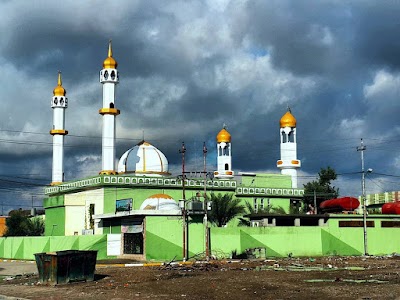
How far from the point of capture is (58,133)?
224 ft

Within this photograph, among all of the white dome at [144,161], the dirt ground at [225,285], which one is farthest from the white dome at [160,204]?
the dirt ground at [225,285]

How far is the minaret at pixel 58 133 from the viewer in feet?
222

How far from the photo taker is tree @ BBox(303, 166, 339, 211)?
7062 cm

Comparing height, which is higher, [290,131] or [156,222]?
[290,131]

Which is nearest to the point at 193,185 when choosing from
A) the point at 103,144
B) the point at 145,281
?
the point at 103,144

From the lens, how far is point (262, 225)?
4984 cm

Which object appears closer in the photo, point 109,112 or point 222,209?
point 222,209

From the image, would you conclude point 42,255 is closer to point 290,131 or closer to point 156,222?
point 156,222

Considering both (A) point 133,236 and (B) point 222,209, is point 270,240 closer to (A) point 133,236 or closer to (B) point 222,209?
(A) point 133,236

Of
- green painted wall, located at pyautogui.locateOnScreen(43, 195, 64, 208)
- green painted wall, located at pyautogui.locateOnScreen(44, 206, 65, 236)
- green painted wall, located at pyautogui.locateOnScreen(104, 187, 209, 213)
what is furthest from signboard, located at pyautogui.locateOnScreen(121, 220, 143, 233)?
green painted wall, located at pyautogui.locateOnScreen(43, 195, 64, 208)

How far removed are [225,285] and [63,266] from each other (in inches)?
297

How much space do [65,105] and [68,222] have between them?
634 inches

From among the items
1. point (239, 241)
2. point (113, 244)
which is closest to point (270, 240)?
point (239, 241)

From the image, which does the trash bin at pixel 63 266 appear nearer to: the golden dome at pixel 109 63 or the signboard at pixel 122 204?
the signboard at pixel 122 204
